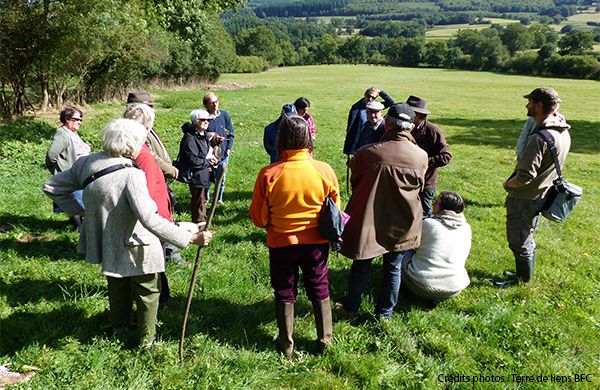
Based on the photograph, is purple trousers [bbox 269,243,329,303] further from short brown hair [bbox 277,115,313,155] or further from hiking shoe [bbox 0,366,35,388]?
hiking shoe [bbox 0,366,35,388]

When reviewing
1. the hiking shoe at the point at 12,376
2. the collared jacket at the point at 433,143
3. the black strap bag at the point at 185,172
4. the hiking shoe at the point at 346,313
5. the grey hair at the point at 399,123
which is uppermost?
the grey hair at the point at 399,123

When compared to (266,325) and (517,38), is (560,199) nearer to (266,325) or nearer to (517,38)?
(266,325)

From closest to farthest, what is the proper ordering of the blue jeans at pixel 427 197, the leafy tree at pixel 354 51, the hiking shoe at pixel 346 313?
1. the hiking shoe at pixel 346 313
2. the blue jeans at pixel 427 197
3. the leafy tree at pixel 354 51

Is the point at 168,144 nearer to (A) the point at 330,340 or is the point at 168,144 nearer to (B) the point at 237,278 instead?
(B) the point at 237,278

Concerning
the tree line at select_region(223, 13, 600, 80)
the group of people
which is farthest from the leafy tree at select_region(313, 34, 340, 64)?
the group of people

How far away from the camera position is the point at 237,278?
582 centimetres

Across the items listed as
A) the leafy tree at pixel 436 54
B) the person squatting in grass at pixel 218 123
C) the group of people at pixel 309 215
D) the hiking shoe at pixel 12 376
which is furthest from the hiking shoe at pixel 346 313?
the leafy tree at pixel 436 54

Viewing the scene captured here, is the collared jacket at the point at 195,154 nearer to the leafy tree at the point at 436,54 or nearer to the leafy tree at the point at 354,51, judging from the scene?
the leafy tree at the point at 436,54

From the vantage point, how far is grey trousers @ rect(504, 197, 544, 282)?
18.4 feet

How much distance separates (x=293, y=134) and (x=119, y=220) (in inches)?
69.5

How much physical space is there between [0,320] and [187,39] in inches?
1409

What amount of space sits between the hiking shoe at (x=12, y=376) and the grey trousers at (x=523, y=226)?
19.4ft

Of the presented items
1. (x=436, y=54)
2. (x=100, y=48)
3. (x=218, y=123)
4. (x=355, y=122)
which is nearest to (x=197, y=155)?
(x=218, y=123)

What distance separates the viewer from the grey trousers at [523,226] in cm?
559
